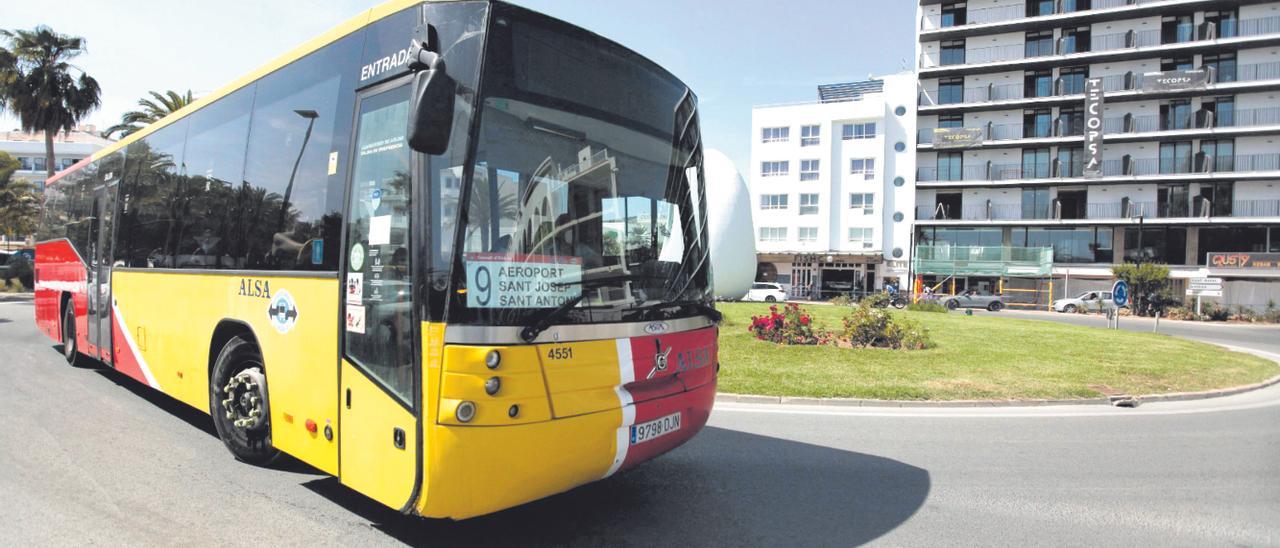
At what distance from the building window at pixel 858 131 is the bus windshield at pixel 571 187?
5806 centimetres

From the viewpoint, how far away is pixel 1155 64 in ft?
164

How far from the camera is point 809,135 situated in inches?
2339

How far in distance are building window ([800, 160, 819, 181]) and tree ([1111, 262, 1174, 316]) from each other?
82.1 feet

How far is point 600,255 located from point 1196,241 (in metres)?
61.4

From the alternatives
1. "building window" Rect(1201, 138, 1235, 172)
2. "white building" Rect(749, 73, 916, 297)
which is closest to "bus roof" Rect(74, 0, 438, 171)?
"white building" Rect(749, 73, 916, 297)

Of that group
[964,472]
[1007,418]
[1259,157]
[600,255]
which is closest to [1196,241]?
[1259,157]

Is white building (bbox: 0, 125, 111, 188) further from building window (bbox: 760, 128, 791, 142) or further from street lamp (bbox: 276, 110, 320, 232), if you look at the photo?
street lamp (bbox: 276, 110, 320, 232)

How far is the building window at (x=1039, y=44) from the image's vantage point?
52.9 metres

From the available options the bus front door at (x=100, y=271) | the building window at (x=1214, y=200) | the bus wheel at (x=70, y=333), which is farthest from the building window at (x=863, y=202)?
the bus front door at (x=100, y=271)

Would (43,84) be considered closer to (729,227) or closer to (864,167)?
(729,227)

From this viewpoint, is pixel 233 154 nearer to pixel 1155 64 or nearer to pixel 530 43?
pixel 530 43

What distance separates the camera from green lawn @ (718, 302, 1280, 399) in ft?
33.2

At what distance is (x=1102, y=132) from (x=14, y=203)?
68047 millimetres

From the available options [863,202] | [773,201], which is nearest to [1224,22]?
[863,202]
